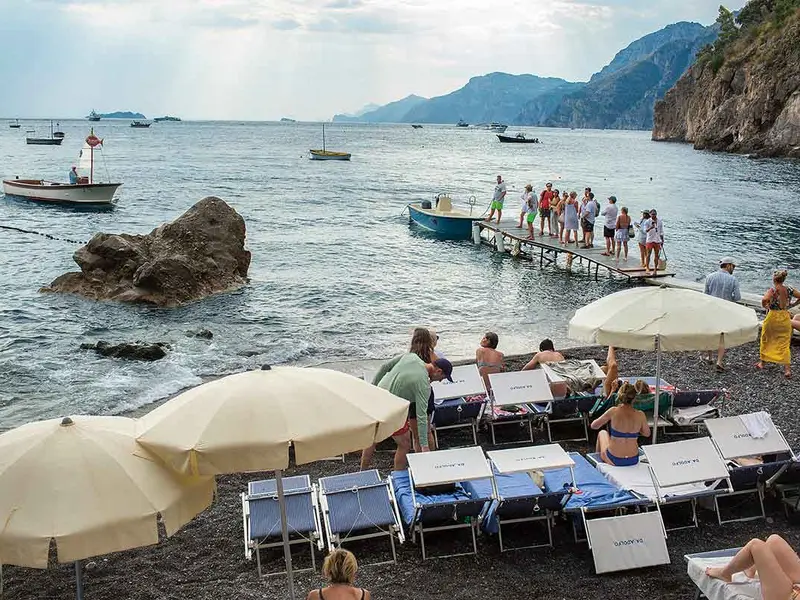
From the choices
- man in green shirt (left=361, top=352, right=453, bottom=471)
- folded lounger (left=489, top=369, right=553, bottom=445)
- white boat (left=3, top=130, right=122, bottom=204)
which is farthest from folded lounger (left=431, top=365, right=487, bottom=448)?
white boat (left=3, top=130, right=122, bottom=204)

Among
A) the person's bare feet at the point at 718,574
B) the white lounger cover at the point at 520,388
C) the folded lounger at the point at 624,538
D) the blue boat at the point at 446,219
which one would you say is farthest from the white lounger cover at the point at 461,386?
the blue boat at the point at 446,219

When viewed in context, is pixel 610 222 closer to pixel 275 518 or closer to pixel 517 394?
pixel 517 394

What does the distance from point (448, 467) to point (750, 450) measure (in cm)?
370

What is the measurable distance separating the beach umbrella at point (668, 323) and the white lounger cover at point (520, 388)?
1634 mm

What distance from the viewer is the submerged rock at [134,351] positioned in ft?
57.7

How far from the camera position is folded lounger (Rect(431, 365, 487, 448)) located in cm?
1106

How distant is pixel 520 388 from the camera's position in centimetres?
1120

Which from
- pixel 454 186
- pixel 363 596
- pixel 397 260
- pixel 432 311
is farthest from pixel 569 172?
pixel 363 596

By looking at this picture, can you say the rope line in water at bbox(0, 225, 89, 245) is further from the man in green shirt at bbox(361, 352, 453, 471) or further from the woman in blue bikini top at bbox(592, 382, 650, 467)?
the woman in blue bikini top at bbox(592, 382, 650, 467)

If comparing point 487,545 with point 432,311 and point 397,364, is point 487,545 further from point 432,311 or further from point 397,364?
point 432,311

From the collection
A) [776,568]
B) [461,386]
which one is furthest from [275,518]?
[776,568]

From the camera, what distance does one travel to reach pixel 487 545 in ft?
27.0

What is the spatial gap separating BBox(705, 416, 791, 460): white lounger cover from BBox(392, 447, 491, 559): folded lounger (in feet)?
9.74

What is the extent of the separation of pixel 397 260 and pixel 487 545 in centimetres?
2479
